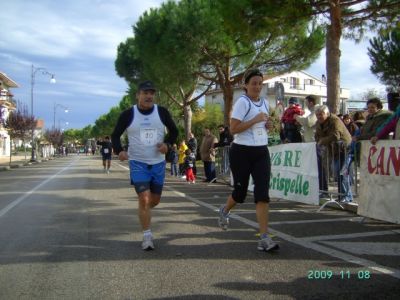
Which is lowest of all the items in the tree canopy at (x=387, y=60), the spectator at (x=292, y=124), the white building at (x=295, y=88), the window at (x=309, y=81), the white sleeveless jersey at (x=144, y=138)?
the white sleeveless jersey at (x=144, y=138)

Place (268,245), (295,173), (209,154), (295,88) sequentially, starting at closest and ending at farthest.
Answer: (268,245)
(295,173)
(209,154)
(295,88)

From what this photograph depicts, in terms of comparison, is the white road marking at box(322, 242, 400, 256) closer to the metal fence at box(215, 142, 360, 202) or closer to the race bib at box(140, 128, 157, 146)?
the race bib at box(140, 128, 157, 146)

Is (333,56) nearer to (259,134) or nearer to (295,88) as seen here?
(259,134)

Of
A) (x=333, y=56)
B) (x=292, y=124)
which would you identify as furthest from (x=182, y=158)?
(x=292, y=124)

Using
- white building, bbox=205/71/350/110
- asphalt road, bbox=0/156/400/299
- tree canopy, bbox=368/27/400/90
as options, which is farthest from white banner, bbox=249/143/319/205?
white building, bbox=205/71/350/110

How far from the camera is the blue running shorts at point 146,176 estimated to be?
547 centimetres

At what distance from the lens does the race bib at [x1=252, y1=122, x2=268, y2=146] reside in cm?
541

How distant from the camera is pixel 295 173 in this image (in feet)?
30.3

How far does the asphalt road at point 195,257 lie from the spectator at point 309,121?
8.13 ft

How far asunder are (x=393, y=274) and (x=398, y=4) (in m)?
11.8

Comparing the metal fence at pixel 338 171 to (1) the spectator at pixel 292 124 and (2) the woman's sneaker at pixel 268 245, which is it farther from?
(2) the woman's sneaker at pixel 268 245
